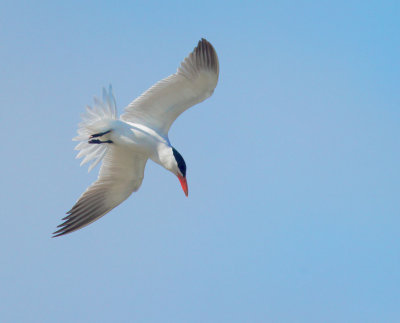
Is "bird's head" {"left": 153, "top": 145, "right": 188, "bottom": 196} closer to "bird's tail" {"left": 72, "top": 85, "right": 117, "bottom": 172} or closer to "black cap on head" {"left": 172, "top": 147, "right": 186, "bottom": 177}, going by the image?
"black cap on head" {"left": 172, "top": 147, "right": 186, "bottom": 177}

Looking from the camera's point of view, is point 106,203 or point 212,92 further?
point 106,203

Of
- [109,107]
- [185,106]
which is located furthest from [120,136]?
[185,106]

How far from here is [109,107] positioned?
8.84 metres

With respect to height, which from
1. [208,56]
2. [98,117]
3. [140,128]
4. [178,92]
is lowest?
[140,128]

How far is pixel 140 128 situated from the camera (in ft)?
29.0

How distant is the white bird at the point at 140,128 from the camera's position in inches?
345

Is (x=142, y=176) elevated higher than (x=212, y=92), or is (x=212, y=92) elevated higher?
(x=212, y=92)

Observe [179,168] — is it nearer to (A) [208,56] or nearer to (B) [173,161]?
(B) [173,161]

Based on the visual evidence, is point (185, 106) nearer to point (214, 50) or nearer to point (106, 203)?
point (214, 50)

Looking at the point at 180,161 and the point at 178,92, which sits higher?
the point at 178,92

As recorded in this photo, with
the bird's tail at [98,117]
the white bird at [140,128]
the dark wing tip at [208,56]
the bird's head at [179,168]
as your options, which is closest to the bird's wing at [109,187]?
the white bird at [140,128]

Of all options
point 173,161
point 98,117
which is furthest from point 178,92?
point 98,117

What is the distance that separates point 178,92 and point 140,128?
2.29 feet

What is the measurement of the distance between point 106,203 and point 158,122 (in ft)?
4.70
